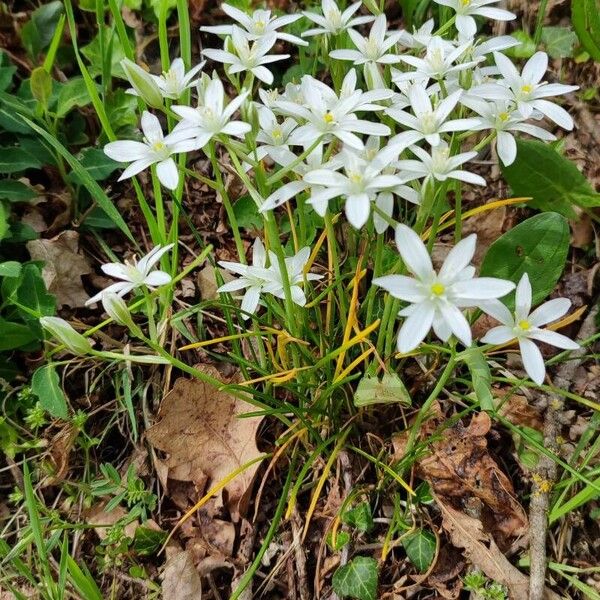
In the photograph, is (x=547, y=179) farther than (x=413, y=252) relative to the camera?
Yes

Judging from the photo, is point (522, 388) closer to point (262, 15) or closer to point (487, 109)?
point (487, 109)

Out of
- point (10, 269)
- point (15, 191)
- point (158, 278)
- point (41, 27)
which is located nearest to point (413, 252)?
point (158, 278)

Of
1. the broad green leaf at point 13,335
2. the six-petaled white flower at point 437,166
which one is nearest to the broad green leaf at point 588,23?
the six-petaled white flower at point 437,166

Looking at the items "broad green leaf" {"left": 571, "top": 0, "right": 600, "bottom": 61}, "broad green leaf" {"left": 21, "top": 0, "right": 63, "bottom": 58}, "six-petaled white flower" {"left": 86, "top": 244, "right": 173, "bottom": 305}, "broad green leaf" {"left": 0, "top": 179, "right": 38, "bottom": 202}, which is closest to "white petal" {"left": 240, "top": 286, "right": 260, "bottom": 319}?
"six-petaled white flower" {"left": 86, "top": 244, "right": 173, "bottom": 305}

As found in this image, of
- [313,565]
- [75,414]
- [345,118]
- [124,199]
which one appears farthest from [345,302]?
[124,199]

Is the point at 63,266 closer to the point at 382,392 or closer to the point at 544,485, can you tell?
the point at 382,392
